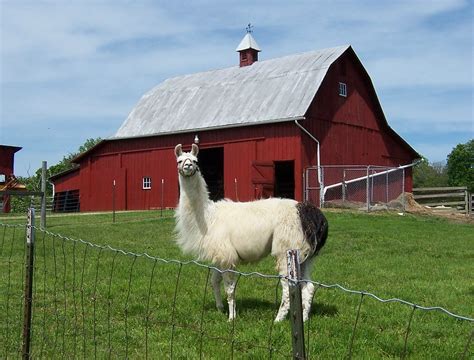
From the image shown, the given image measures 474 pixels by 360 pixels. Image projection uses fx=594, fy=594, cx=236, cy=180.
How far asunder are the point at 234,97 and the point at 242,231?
22.7 m

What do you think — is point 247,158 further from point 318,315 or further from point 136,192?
point 318,315

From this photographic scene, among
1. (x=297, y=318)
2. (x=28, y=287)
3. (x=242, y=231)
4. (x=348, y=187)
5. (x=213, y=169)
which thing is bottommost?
(x=28, y=287)

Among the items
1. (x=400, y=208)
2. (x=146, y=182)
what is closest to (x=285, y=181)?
(x=146, y=182)

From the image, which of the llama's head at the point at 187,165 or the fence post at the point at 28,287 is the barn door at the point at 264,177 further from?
the fence post at the point at 28,287

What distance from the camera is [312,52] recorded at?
2998cm

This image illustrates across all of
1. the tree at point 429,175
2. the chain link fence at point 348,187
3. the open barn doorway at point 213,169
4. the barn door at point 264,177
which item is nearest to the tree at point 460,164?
the tree at point 429,175

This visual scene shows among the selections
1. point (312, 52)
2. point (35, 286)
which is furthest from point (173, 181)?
point (35, 286)

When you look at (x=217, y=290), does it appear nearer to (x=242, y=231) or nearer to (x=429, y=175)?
(x=242, y=231)

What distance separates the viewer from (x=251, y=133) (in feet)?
89.1

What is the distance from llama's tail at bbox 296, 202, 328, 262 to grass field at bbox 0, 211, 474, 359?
0.81 m

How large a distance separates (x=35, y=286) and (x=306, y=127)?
1874 cm

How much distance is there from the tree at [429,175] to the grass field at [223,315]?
71.2 meters

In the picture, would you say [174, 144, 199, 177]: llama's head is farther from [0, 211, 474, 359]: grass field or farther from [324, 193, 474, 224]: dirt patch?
[324, 193, 474, 224]: dirt patch

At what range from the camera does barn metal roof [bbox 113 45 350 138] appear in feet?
88.1
